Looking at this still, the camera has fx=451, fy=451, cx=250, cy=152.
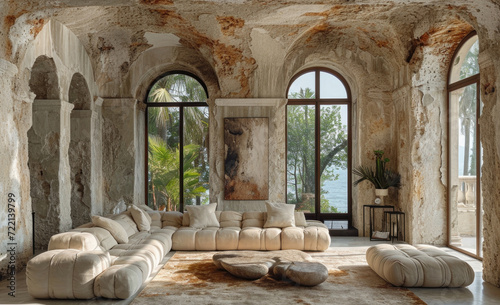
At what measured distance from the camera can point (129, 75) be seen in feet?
31.9

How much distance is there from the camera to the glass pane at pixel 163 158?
33.2 feet

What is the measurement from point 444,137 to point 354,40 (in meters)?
2.65

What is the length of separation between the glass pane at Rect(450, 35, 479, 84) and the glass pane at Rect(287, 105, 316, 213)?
119 inches

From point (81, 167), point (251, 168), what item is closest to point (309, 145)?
point (251, 168)

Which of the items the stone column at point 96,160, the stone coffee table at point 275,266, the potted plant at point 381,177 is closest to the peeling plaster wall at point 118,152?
the stone column at point 96,160

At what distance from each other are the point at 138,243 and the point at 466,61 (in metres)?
5.93

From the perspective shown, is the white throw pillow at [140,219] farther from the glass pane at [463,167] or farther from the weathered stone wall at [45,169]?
the glass pane at [463,167]

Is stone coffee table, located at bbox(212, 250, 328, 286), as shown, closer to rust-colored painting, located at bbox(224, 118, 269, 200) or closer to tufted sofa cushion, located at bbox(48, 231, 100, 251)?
tufted sofa cushion, located at bbox(48, 231, 100, 251)

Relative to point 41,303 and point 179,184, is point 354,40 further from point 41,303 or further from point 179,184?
point 41,303

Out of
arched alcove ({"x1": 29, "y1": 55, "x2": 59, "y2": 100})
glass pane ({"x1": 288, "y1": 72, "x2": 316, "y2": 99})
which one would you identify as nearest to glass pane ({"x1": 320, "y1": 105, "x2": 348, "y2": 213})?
glass pane ({"x1": 288, "y1": 72, "x2": 316, "y2": 99})

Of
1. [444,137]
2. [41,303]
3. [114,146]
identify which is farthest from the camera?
[114,146]

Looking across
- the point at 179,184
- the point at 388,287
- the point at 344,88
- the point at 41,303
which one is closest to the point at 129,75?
the point at 179,184

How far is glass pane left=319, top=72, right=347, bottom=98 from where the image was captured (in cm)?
985

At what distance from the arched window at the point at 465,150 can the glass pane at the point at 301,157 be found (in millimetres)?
2880
